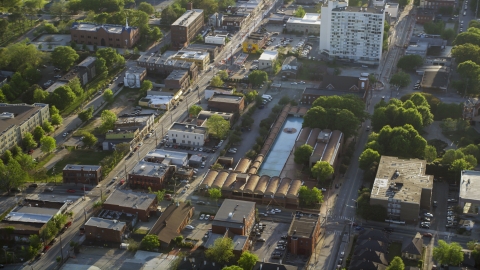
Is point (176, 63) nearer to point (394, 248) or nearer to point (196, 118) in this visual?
point (196, 118)

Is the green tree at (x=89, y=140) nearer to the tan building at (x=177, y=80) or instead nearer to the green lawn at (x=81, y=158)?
the green lawn at (x=81, y=158)

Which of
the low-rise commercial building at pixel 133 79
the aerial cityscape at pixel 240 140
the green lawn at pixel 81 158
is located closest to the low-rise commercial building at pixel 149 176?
the aerial cityscape at pixel 240 140

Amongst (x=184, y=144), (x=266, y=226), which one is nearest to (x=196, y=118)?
(x=184, y=144)

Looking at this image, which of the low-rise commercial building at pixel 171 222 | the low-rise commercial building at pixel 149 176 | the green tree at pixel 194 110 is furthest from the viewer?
the green tree at pixel 194 110

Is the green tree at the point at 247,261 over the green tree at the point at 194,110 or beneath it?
over

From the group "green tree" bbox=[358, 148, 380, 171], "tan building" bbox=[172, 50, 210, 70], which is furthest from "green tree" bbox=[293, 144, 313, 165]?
"tan building" bbox=[172, 50, 210, 70]

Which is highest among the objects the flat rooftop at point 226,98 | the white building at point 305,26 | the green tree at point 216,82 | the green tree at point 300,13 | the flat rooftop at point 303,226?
the flat rooftop at point 303,226

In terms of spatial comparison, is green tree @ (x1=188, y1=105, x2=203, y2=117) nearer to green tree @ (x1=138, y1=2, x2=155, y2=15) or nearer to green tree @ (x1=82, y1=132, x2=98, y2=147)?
green tree @ (x1=82, y1=132, x2=98, y2=147)
